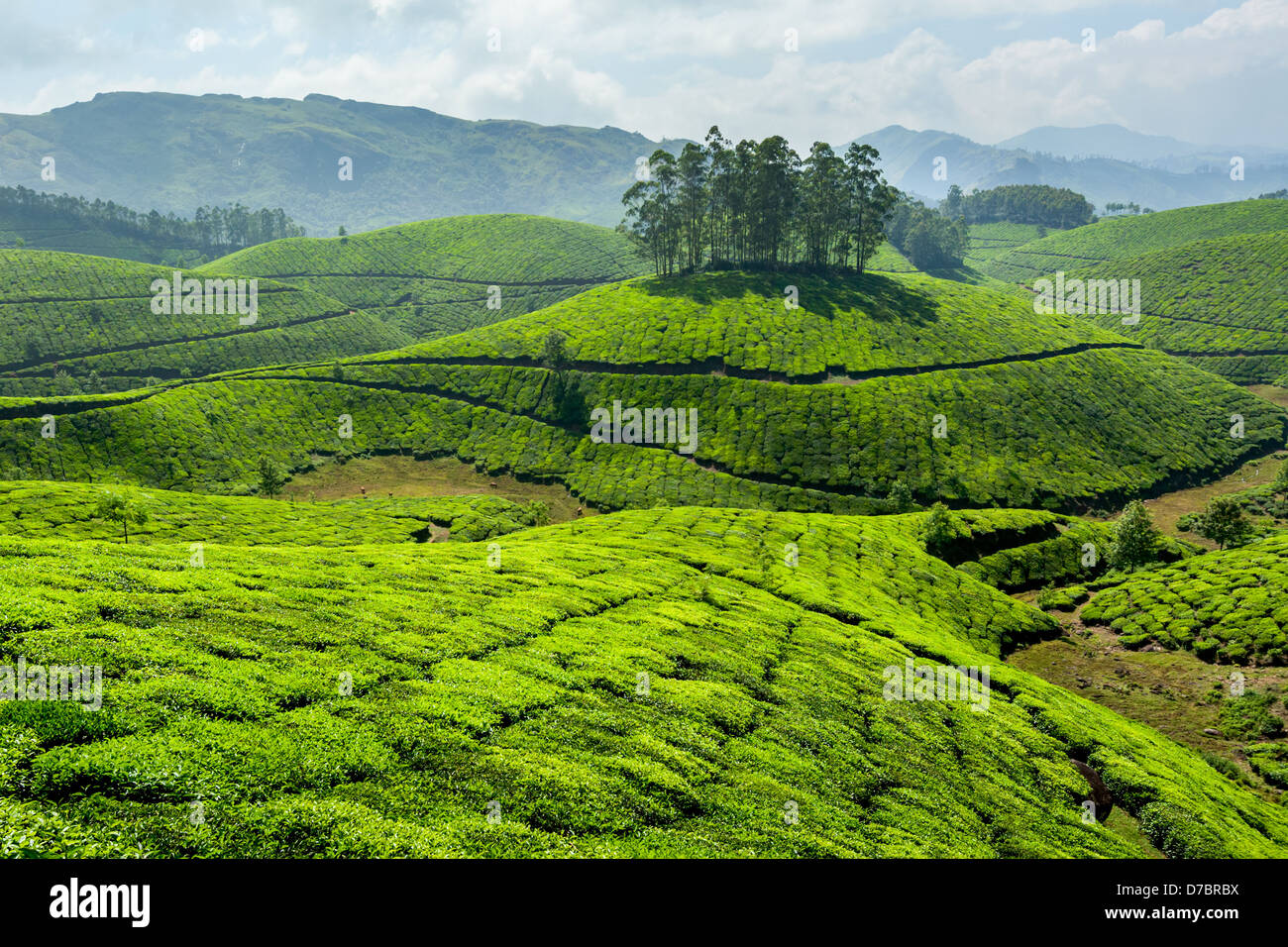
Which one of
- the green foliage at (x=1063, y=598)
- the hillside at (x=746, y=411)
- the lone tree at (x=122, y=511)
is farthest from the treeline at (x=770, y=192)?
the lone tree at (x=122, y=511)

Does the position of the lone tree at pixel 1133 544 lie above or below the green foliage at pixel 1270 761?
above

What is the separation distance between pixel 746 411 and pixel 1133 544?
6985 cm

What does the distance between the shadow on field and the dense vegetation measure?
337 ft

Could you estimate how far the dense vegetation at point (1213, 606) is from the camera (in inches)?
2329

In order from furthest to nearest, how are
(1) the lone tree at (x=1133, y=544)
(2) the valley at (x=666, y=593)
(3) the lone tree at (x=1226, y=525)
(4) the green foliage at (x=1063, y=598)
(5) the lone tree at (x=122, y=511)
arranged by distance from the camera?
(3) the lone tree at (x=1226, y=525) → (1) the lone tree at (x=1133, y=544) → (4) the green foliage at (x=1063, y=598) → (5) the lone tree at (x=122, y=511) → (2) the valley at (x=666, y=593)

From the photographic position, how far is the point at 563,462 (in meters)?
128

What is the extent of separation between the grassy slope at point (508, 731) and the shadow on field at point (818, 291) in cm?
13747

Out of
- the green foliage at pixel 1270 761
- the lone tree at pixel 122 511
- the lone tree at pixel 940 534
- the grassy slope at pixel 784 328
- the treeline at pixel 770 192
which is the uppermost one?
the treeline at pixel 770 192

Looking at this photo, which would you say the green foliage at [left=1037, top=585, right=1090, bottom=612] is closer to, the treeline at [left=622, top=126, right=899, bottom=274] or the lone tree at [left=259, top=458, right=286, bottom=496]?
the lone tree at [left=259, top=458, right=286, bottom=496]

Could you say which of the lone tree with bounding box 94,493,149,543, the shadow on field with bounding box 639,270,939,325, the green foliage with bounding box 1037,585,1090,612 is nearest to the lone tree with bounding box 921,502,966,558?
the green foliage with bounding box 1037,585,1090,612

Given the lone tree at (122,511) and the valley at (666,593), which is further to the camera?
the lone tree at (122,511)

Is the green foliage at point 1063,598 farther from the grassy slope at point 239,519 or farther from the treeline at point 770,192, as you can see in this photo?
the treeline at point 770,192

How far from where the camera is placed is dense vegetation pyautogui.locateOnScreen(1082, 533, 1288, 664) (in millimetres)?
59156

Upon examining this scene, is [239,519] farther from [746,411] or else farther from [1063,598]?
[1063,598]
